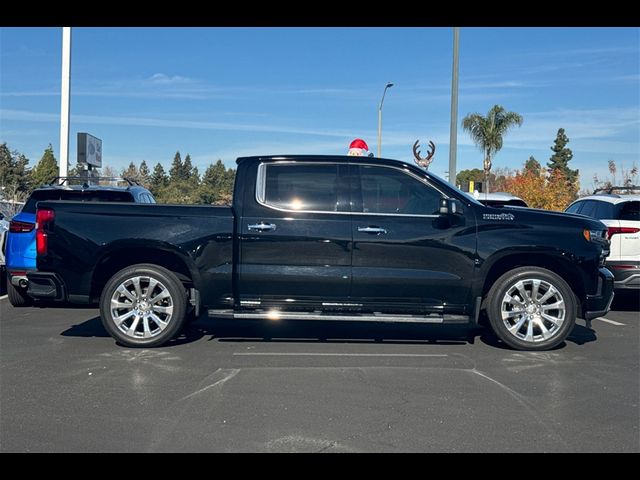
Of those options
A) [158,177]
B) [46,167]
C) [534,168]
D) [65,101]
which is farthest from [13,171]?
[534,168]

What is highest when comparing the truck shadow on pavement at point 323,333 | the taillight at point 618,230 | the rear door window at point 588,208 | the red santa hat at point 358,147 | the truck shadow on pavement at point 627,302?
the red santa hat at point 358,147

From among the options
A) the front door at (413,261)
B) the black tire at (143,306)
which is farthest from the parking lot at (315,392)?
the front door at (413,261)

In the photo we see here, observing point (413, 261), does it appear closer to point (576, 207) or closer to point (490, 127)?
point (576, 207)

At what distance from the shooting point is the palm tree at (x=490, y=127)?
1432 inches

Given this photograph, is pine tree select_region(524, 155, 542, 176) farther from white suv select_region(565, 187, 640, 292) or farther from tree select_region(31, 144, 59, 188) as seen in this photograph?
tree select_region(31, 144, 59, 188)

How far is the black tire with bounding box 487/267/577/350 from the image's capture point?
654cm

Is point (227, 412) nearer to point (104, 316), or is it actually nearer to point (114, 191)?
point (104, 316)

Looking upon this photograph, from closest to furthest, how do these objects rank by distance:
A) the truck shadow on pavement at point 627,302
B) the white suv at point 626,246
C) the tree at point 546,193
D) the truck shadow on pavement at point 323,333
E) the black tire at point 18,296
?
1. the truck shadow on pavement at point 323,333
2. the white suv at point 626,246
3. the black tire at point 18,296
4. the truck shadow on pavement at point 627,302
5. the tree at point 546,193

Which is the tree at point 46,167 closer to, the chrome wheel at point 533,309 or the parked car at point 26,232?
the parked car at point 26,232

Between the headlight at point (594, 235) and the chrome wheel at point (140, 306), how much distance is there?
174 inches

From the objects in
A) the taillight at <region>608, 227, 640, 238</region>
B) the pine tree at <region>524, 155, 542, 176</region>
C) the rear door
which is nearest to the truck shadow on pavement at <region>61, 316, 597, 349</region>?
the rear door

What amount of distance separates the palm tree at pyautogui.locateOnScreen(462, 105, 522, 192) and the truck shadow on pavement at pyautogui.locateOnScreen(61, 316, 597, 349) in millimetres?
29708

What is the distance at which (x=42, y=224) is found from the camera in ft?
21.6
